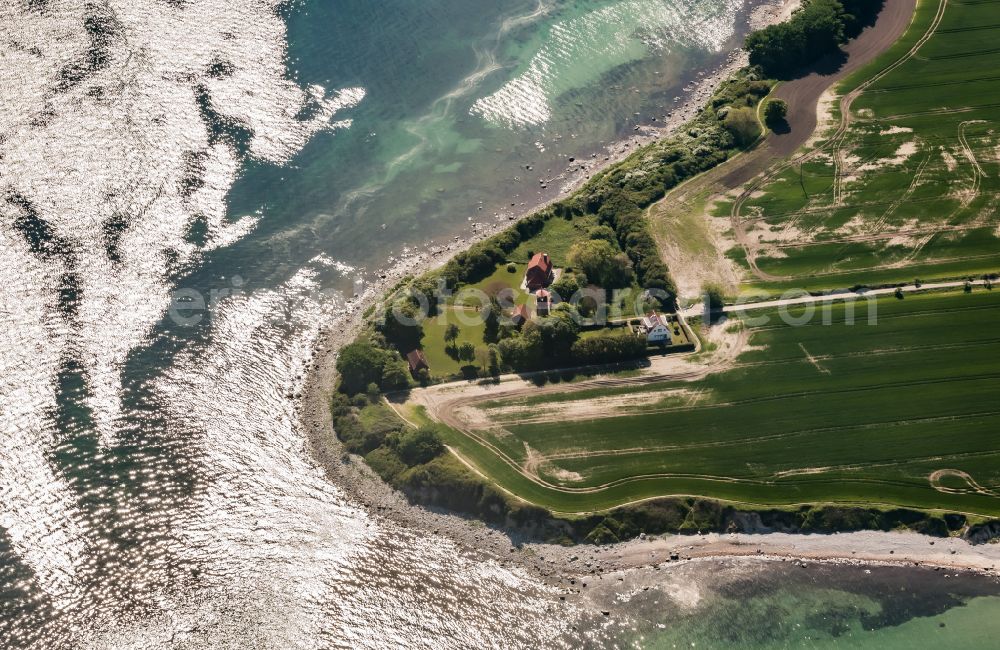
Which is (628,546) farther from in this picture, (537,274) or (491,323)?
(537,274)

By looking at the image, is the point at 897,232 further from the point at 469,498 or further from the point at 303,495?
the point at 303,495

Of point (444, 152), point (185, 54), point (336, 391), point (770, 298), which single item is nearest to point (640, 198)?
point (770, 298)

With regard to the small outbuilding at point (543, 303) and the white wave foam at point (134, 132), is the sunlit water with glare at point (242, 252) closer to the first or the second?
the white wave foam at point (134, 132)

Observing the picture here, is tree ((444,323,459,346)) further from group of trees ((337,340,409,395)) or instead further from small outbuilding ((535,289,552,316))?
small outbuilding ((535,289,552,316))

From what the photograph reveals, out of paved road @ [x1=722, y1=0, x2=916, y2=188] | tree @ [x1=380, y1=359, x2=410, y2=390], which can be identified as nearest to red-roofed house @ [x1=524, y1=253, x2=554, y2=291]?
tree @ [x1=380, y1=359, x2=410, y2=390]

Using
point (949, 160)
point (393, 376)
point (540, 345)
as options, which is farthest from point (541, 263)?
point (949, 160)

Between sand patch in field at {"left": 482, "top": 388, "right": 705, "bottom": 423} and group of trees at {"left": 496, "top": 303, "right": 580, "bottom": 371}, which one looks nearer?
sand patch in field at {"left": 482, "top": 388, "right": 705, "bottom": 423}
